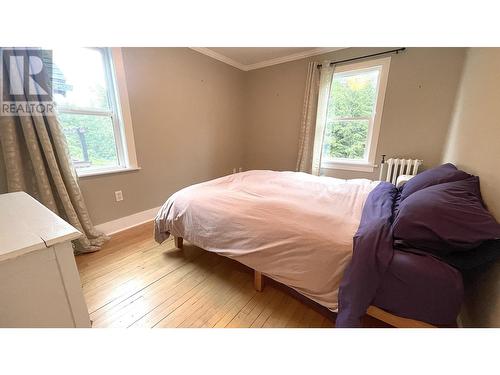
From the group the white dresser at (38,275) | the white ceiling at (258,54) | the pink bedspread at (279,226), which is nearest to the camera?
the white dresser at (38,275)

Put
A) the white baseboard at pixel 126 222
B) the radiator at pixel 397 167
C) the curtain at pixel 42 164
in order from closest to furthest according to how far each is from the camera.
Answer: the curtain at pixel 42 164
the white baseboard at pixel 126 222
the radiator at pixel 397 167

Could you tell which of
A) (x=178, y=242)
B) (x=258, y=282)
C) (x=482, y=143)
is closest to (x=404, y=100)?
(x=482, y=143)

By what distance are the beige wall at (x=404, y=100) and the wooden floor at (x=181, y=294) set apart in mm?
2298

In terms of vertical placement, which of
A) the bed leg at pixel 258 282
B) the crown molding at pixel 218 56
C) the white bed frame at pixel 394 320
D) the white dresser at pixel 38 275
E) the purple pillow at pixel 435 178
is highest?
the crown molding at pixel 218 56

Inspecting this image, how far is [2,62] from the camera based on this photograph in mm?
1392

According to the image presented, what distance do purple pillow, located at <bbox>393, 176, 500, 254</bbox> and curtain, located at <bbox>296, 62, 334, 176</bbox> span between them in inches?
83.2

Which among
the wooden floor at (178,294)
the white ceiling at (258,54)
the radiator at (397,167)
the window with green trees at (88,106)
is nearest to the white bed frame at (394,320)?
the wooden floor at (178,294)

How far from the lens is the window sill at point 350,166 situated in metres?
2.77

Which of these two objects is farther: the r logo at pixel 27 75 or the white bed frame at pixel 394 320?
the r logo at pixel 27 75

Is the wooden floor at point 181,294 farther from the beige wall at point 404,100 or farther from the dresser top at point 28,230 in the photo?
the beige wall at point 404,100

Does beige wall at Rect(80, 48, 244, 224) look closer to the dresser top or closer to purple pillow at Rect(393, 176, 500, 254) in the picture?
the dresser top

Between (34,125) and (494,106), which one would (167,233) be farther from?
(494,106)

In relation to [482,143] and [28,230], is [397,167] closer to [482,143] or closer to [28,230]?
[482,143]
